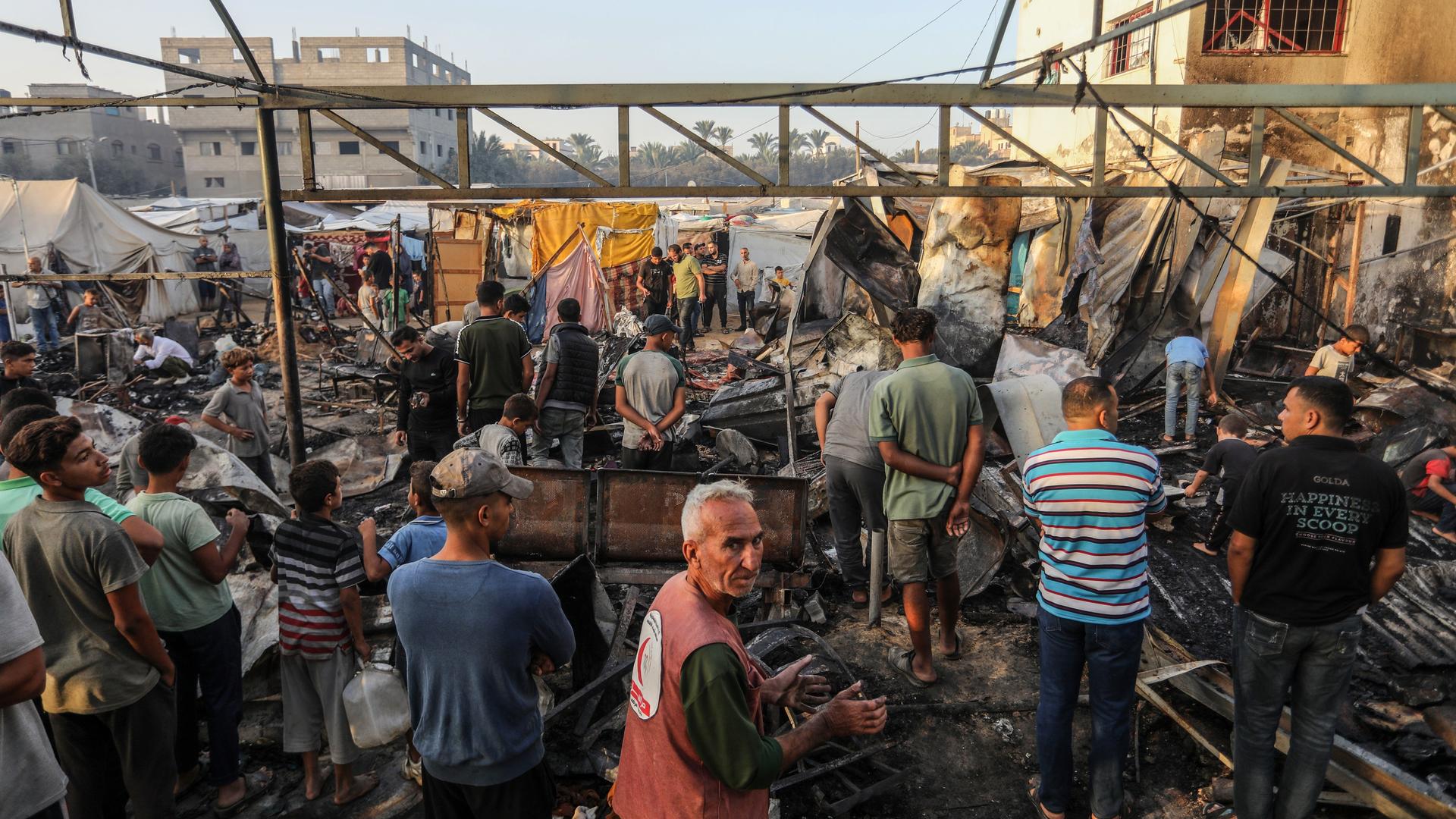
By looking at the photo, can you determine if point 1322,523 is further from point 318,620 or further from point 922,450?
point 318,620

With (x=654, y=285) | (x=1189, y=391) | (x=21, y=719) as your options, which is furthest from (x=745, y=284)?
(x=21, y=719)

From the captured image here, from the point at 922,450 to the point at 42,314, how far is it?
727 inches

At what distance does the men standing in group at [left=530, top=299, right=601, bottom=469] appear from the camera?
7090 mm

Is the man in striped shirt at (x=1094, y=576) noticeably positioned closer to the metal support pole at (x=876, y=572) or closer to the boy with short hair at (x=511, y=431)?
the metal support pole at (x=876, y=572)

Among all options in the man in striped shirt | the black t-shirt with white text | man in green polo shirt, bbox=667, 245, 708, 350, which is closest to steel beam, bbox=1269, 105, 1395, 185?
the black t-shirt with white text

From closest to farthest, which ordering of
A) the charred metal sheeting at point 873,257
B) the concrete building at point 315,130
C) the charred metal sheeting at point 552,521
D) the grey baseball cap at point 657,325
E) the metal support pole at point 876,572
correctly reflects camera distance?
1. the charred metal sheeting at point 552,521
2. the metal support pole at point 876,572
3. the grey baseball cap at point 657,325
4. the charred metal sheeting at point 873,257
5. the concrete building at point 315,130

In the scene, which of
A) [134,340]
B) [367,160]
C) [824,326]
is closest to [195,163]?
A: [367,160]

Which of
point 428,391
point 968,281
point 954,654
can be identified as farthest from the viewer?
point 968,281

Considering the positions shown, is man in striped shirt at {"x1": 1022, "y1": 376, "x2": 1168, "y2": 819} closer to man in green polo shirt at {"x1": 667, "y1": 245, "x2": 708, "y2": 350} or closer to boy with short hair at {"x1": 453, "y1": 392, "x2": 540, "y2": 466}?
boy with short hair at {"x1": 453, "y1": 392, "x2": 540, "y2": 466}

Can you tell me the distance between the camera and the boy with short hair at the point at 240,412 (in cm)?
669

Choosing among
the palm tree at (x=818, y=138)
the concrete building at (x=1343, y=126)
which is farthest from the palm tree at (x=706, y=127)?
the concrete building at (x=1343, y=126)

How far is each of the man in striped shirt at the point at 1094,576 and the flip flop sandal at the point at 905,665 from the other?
1.19 metres

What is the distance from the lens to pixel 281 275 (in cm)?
657

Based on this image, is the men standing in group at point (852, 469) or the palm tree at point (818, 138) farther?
the palm tree at point (818, 138)
